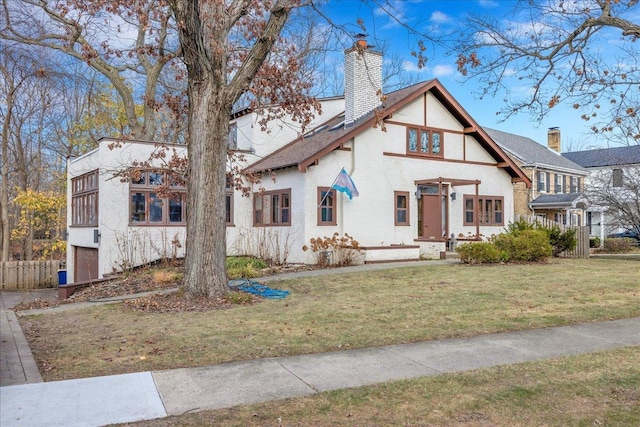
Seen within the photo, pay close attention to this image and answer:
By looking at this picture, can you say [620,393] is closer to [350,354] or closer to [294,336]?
[350,354]

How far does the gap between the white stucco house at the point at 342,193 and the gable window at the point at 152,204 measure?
0.04 m

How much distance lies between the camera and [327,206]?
1886 centimetres

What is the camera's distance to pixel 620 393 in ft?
15.7

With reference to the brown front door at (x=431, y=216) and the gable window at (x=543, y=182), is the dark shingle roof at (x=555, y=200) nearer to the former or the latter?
the gable window at (x=543, y=182)

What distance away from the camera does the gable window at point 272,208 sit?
19.3 m

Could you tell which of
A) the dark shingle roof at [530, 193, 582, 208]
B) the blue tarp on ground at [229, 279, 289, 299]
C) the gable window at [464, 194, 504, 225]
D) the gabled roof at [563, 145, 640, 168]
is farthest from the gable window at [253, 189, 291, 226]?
the gabled roof at [563, 145, 640, 168]

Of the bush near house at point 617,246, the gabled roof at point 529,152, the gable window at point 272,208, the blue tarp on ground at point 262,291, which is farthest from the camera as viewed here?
the gabled roof at point 529,152

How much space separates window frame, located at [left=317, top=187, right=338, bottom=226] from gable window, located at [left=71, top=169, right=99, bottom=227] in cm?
839

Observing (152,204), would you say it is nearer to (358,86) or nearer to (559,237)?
(358,86)

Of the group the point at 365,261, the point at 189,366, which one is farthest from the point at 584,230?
the point at 189,366

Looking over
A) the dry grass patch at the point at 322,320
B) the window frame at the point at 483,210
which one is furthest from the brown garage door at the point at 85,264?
the window frame at the point at 483,210

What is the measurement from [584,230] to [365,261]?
9.74 metres

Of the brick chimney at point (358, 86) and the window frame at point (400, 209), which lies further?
the window frame at point (400, 209)

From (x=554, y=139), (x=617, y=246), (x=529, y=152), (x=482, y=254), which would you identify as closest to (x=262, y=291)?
(x=482, y=254)
